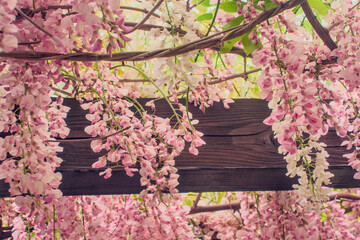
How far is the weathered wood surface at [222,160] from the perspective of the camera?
1.23 meters

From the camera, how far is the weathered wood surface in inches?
48.4

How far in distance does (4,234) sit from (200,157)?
1039 millimetres

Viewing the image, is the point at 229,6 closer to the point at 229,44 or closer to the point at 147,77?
the point at 229,44

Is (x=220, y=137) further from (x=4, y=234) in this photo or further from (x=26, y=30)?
(x=4, y=234)

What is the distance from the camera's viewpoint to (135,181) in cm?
124

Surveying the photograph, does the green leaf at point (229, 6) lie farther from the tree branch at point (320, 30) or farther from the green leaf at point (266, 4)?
the tree branch at point (320, 30)

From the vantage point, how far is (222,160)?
1288 millimetres

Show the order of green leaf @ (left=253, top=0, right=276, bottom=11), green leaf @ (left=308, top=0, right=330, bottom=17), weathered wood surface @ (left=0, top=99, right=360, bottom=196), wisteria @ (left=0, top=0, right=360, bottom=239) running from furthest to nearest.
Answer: weathered wood surface @ (left=0, top=99, right=360, bottom=196)
green leaf @ (left=308, top=0, right=330, bottom=17)
green leaf @ (left=253, top=0, right=276, bottom=11)
wisteria @ (left=0, top=0, right=360, bottom=239)

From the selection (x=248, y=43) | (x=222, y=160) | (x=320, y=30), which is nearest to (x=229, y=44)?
(x=248, y=43)

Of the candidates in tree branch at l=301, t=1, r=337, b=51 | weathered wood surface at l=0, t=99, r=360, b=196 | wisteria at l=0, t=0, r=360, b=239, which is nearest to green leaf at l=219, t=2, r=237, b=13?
wisteria at l=0, t=0, r=360, b=239

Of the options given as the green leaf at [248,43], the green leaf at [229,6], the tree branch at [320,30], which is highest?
the green leaf at [229,6]

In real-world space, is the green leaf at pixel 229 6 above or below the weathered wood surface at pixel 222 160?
above

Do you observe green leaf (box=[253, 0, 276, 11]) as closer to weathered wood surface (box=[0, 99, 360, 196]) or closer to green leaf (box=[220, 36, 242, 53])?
green leaf (box=[220, 36, 242, 53])

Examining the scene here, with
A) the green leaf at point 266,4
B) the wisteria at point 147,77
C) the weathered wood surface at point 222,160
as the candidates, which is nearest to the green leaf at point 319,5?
the wisteria at point 147,77
